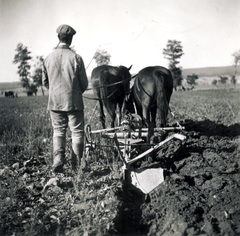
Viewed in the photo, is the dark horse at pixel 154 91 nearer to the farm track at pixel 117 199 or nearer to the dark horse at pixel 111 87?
the dark horse at pixel 111 87

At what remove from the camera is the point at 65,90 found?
3.50 m

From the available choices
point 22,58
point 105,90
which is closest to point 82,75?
point 105,90

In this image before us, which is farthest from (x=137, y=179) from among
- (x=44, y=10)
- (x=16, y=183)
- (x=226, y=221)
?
(x=44, y=10)

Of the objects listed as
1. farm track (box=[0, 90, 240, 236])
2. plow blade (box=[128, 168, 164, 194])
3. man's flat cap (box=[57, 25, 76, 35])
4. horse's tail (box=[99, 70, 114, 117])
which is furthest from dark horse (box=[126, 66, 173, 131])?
man's flat cap (box=[57, 25, 76, 35])

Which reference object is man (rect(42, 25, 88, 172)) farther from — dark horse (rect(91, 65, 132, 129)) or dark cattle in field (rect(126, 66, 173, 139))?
dark horse (rect(91, 65, 132, 129))

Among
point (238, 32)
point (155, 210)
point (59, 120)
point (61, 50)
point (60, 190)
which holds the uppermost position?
point (238, 32)

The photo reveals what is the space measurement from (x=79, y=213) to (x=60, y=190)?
0.54 m

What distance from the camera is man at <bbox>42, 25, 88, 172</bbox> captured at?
3477 mm

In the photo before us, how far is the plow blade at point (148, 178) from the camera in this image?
11.0ft

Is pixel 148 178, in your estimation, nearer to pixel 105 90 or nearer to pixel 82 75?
→ pixel 82 75

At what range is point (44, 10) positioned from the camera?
398 cm

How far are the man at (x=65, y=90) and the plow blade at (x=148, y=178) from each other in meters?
0.84

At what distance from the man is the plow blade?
32.9 inches

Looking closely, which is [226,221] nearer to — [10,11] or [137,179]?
[137,179]
